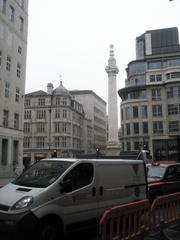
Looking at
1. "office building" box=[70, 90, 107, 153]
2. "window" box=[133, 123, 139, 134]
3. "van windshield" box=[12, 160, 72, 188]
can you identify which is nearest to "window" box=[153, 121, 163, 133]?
"window" box=[133, 123, 139, 134]

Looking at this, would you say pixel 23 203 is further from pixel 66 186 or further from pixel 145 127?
pixel 145 127

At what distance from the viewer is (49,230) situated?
678 centimetres

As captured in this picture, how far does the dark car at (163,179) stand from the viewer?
40.1ft

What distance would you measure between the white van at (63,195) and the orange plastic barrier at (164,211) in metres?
1.70

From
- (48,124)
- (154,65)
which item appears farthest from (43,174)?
(48,124)

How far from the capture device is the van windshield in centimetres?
739

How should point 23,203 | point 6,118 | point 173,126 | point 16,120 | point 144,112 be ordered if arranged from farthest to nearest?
point 144,112, point 173,126, point 16,120, point 6,118, point 23,203

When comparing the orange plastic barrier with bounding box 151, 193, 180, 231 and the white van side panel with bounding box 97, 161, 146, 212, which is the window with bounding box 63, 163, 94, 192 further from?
the orange plastic barrier with bounding box 151, 193, 180, 231

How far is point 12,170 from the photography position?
120 feet

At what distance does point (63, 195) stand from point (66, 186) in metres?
0.24

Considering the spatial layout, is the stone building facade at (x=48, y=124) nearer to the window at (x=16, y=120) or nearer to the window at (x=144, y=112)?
the window at (x=144, y=112)

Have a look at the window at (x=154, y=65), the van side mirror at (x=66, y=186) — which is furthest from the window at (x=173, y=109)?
the van side mirror at (x=66, y=186)

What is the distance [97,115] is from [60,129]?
3526 centimetres

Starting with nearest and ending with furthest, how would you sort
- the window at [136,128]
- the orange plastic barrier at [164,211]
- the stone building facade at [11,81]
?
the orange plastic barrier at [164,211]
the stone building facade at [11,81]
the window at [136,128]
